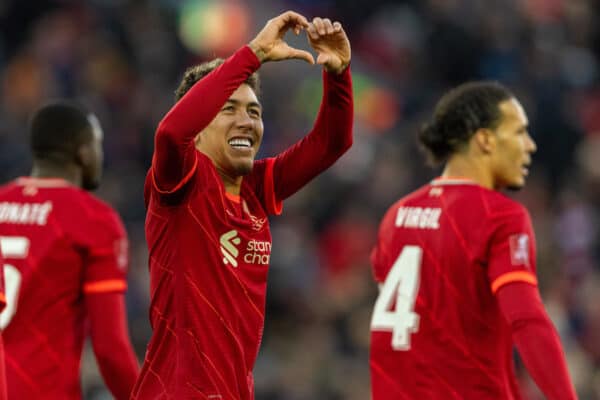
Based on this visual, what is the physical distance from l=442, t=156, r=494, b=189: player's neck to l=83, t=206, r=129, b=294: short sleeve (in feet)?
4.62

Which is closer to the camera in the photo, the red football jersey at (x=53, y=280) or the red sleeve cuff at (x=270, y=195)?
the red sleeve cuff at (x=270, y=195)

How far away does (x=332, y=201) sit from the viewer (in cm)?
1146

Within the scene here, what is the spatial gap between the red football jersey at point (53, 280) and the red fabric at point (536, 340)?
167 cm

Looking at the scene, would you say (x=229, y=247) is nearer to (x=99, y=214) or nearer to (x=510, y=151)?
(x=99, y=214)

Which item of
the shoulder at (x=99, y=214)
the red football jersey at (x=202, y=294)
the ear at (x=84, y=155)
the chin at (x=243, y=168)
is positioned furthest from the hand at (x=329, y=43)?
the ear at (x=84, y=155)

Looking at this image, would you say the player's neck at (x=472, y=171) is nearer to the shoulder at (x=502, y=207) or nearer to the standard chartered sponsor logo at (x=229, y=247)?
the shoulder at (x=502, y=207)

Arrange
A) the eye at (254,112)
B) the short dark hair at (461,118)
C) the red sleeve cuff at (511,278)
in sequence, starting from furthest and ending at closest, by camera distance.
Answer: the short dark hair at (461,118) < the red sleeve cuff at (511,278) < the eye at (254,112)

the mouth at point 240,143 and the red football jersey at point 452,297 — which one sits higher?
the mouth at point 240,143

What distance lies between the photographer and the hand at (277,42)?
423cm

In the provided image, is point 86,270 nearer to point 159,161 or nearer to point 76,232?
point 76,232

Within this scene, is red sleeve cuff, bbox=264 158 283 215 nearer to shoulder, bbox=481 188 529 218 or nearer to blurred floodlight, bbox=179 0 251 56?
shoulder, bbox=481 188 529 218

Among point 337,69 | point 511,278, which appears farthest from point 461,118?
point 337,69

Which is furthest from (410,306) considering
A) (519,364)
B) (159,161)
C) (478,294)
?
(519,364)

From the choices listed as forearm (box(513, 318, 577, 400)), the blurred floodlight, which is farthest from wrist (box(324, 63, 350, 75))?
the blurred floodlight
